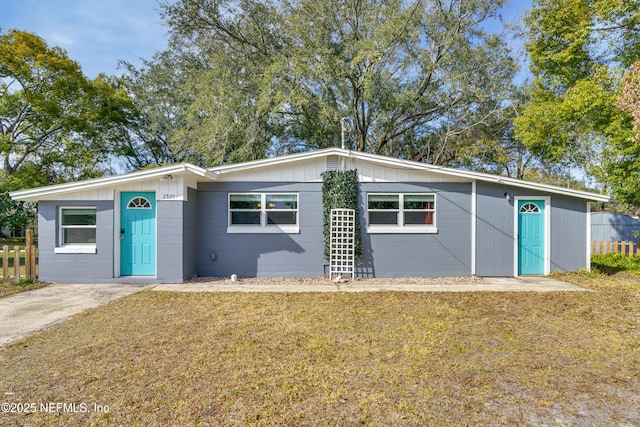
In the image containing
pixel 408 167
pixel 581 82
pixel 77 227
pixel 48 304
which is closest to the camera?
pixel 48 304

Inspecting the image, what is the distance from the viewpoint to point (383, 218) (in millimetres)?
8969

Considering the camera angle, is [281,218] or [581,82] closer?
[281,218]

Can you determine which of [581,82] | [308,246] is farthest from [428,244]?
[581,82]

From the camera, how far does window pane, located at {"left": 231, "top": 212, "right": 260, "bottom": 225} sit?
29.2 feet

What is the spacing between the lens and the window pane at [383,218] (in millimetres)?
8961

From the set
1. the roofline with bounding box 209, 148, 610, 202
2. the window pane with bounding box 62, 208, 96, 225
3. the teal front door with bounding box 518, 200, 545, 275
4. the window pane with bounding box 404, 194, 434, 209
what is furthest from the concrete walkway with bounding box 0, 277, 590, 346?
the roofline with bounding box 209, 148, 610, 202

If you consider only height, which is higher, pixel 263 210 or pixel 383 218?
pixel 263 210

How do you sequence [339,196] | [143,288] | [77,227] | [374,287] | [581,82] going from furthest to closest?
[581,82], [339,196], [77,227], [374,287], [143,288]

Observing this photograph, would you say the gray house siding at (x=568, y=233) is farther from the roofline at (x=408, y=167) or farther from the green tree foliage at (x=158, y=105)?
the green tree foliage at (x=158, y=105)

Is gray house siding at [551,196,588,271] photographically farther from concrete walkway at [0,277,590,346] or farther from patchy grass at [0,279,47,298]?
patchy grass at [0,279,47,298]

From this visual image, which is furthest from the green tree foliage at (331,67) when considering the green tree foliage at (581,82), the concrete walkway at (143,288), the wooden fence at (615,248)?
the concrete walkway at (143,288)

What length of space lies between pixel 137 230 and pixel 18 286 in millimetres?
2783

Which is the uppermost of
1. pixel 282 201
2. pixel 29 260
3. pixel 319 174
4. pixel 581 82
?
pixel 581 82

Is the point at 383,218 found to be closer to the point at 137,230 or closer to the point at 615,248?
the point at 137,230
